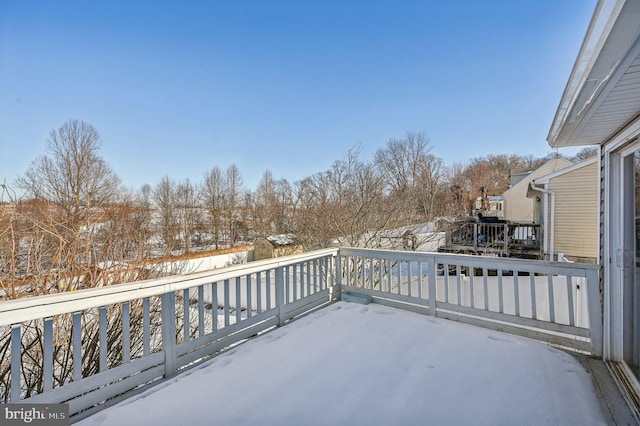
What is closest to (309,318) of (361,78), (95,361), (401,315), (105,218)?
(401,315)

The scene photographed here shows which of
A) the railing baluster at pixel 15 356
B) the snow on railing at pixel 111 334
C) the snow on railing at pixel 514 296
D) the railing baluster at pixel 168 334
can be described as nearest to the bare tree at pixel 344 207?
the snow on railing at pixel 514 296

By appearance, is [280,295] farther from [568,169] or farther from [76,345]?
[568,169]

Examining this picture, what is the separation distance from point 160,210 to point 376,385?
18210 mm

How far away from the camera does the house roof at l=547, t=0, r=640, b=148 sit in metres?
1.05

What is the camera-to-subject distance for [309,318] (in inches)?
142

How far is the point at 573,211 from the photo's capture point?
27.1 ft

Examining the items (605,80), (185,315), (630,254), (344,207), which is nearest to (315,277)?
(185,315)

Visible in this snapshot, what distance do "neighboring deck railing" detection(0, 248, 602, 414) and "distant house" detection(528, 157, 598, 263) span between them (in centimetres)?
538

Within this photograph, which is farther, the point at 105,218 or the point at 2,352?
the point at 105,218

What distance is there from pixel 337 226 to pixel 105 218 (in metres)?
5.01

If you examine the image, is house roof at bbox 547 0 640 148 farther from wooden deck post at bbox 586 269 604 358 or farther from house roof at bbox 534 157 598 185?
house roof at bbox 534 157 598 185

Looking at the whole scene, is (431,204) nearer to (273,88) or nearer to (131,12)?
(273,88)

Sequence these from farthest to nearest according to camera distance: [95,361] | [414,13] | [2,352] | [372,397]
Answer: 1. [414,13]
2. [95,361]
3. [2,352]
4. [372,397]

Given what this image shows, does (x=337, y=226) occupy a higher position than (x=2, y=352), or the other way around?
(x=337, y=226)
